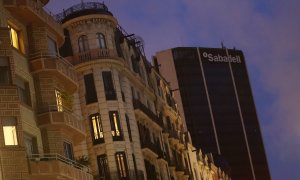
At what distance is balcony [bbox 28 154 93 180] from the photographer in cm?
4481

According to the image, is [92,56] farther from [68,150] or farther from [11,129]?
[11,129]

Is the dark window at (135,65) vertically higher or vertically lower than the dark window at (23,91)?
higher

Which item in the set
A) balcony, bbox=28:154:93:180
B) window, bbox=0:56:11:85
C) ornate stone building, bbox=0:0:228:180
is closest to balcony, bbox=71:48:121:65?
ornate stone building, bbox=0:0:228:180

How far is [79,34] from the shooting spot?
238 ft

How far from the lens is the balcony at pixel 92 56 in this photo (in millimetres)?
71438

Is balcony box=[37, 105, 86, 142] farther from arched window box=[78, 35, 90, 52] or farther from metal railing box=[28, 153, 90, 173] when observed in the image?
arched window box=[78, 35, 90, 52]

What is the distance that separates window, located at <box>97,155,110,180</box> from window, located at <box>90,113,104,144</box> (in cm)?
148

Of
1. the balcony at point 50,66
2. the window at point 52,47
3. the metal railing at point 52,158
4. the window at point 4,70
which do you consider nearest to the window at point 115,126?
the window at point 52,47

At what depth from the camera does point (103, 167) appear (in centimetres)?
6850

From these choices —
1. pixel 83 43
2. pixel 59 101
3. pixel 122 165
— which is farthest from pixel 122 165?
pixel 59 101

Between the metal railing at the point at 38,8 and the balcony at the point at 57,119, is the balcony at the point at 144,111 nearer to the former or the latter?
the metal railing at the point at 38,8

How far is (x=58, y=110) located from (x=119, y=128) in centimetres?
2061

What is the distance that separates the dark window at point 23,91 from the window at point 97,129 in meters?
21.2

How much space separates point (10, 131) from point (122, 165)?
25133 mm
